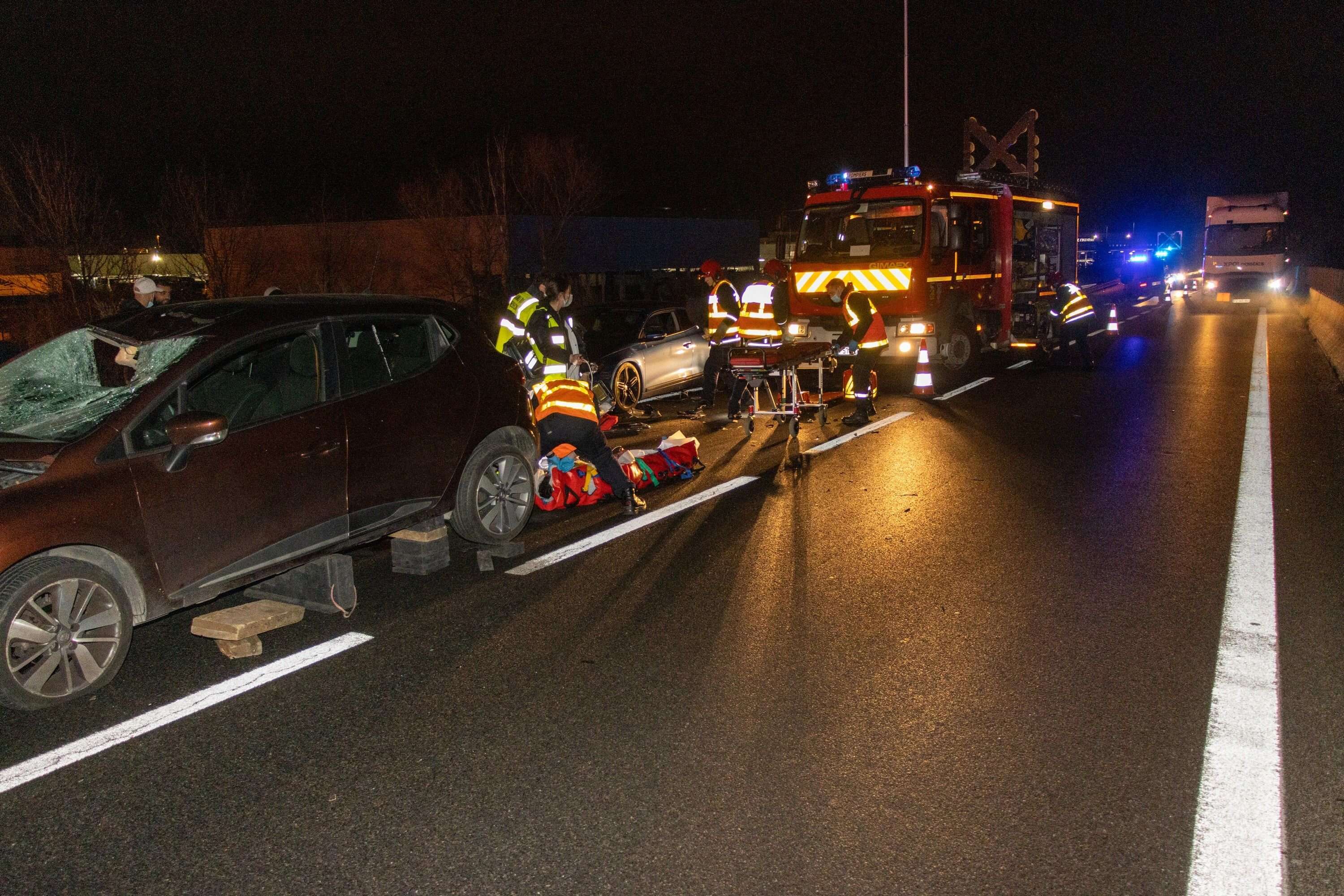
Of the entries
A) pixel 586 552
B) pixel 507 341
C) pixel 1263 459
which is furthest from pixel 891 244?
pixel 586 552

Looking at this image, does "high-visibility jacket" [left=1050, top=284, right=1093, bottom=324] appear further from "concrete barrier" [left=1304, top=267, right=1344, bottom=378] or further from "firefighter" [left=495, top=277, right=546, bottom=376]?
"firefighter" [left=495, top=277, right=546, bottom=376]

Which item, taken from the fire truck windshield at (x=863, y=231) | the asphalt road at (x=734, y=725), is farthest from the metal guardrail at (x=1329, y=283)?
the asphalt road at (x=734, y=725)

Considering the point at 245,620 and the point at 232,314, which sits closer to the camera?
the point at 245,620

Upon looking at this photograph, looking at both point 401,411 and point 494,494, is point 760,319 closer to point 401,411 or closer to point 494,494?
point 494,494

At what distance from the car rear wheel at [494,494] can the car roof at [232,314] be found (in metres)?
1.10

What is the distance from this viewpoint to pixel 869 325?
11.6 metres

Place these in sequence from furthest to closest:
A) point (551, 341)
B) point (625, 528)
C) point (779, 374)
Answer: point (779, 374), point (551, 341), point (625, 528)

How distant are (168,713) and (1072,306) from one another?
1566 cm

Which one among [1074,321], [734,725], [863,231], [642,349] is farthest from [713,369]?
[734,725]

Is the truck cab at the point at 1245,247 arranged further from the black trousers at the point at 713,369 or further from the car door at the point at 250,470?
the car door at the point at 250,470

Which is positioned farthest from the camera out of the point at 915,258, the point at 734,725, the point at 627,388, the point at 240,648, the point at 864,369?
the point at 915,258

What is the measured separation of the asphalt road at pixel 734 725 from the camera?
11.3 ft

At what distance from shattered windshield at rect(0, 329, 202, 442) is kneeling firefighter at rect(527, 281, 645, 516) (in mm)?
2854

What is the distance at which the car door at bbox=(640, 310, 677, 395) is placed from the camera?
539 inches
